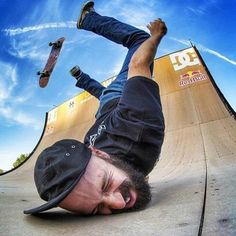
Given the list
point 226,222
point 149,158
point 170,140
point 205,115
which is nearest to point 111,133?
point 149,158

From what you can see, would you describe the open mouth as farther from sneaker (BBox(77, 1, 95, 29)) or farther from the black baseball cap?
sneaker (BBox(77, 1, 95, 29))

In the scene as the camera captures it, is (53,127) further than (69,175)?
Yes

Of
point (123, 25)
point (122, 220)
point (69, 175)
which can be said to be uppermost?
point (123, 25)

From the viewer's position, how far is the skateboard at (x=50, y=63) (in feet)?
25.2

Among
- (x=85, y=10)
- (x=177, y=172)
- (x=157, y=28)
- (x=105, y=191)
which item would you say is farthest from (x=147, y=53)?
(x=177, y=172)

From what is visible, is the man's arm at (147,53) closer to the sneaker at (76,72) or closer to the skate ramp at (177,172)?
the skate ramp at (177,172)

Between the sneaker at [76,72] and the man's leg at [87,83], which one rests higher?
the sneaker at [76,72]

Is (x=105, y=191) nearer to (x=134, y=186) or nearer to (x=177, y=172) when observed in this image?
(x=134, y=186)

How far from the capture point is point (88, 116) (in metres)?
13.0

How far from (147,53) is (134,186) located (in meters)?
1.22

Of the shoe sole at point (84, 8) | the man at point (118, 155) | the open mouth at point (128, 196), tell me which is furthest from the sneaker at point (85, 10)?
the open mouth at point (128, 196)

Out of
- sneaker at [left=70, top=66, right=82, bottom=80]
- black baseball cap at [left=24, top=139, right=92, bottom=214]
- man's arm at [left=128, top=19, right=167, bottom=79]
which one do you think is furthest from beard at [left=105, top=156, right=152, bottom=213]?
sneaker at [left=70, top=66, right=82, bottom=80]

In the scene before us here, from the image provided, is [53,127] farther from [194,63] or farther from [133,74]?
[133,74]

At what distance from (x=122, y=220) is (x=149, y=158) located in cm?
78
